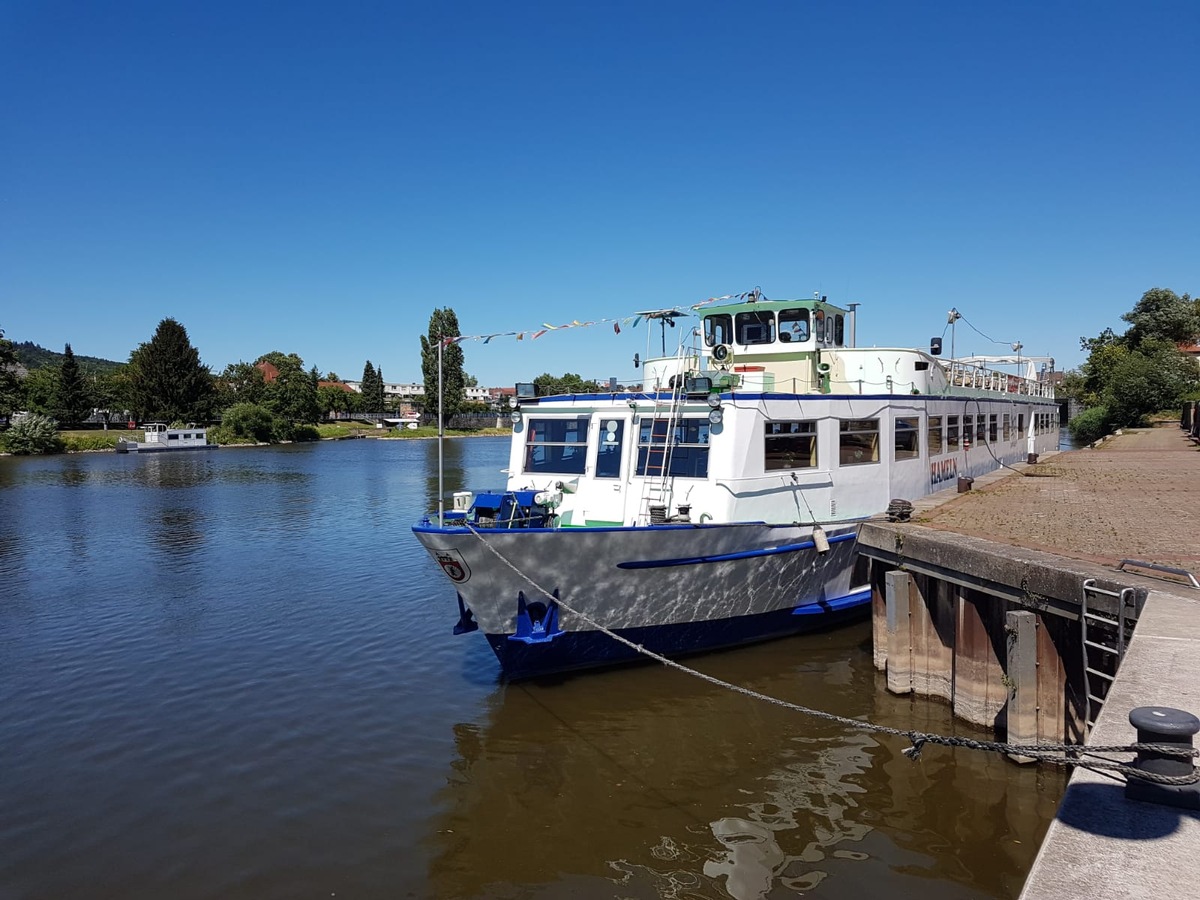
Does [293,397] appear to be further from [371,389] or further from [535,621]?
[535,621]

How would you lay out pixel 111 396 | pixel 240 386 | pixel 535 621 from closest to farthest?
1. pixel 535 621
2. pixel 111 396
3. pixel 240 386

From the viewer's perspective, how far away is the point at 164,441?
80.5 meters

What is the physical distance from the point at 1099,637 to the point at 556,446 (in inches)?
357

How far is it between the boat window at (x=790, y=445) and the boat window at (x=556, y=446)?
10.9 ft

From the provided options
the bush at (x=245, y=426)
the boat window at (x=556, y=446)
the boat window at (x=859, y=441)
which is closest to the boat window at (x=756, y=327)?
the boat window at (x=859, y=441)

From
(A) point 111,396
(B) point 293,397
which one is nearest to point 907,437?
(B) point 293,397

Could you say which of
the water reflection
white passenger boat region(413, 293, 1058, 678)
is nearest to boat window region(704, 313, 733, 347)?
white passenger boat region(413, 293, 1058, 678)

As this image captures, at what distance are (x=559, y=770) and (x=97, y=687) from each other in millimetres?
8734

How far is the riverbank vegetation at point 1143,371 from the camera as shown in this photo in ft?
183

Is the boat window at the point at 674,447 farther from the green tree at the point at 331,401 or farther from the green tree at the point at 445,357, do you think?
the green tree at the point at 331,401

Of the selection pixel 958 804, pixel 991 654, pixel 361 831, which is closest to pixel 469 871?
pixel 361 831

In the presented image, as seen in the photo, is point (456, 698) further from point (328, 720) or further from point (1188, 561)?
point (1188, 561)

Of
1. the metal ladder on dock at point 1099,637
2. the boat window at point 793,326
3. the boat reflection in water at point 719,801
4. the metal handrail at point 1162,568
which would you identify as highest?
the boat window at point 793,326

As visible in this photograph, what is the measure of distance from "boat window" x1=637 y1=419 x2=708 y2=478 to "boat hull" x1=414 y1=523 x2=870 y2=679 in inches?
57.8
